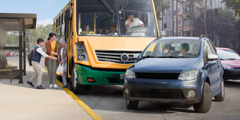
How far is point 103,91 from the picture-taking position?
12.5m

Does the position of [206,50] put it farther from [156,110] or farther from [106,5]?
[106,5]

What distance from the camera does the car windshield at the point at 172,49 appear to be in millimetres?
8773

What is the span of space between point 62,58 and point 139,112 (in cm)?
550

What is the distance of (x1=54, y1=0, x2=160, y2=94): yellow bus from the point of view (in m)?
10.6

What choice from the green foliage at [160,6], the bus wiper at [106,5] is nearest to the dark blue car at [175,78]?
the bus wiper at [106,5]

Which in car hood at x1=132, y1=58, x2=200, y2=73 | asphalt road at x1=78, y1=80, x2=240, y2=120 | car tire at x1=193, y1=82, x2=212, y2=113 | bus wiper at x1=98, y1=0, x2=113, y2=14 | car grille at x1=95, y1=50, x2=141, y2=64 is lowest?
asphalt road at x1=78, y1=80, x2=240, y2=120

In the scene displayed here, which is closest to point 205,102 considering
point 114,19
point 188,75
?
point 188,75

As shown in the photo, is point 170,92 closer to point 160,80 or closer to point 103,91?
point 160,80

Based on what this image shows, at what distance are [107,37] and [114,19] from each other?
0.62 m

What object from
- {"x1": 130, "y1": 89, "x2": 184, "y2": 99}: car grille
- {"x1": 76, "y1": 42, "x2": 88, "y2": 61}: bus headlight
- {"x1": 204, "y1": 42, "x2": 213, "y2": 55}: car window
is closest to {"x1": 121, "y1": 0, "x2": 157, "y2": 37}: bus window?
{"x1": 76, "y1": 42, "x2": 88, "y2": 61}: bus headlight

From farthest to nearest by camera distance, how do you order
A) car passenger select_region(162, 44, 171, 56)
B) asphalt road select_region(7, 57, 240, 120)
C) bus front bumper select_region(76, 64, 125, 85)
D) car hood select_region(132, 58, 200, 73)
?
bus front bumper select_region(76, 64, 125, 85) → car passenger select_region(162, 44, 171, 56) → car hood select_region(132, 58, 200, 73) → asphalt road select_region(7, 57, 240, 120)

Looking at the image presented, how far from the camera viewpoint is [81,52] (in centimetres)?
1098

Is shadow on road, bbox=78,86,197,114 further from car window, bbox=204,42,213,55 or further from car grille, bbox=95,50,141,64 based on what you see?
car window, bbox=204,42,213,55

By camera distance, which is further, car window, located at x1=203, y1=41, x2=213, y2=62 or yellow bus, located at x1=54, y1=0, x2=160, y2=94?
yellow bus, located at x1=54, y1=0, x2=160, y2=94
